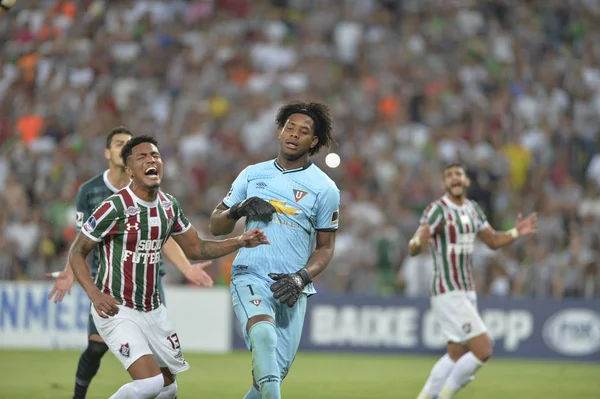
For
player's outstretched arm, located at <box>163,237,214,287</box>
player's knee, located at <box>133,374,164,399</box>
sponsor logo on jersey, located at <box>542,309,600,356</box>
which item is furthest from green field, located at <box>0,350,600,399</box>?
player's knee, located at <box>133,374,164,399</box>

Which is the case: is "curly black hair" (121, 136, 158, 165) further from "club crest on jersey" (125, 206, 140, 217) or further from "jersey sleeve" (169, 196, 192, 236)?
"jersey sleeve" (169, 196, 192, 236)

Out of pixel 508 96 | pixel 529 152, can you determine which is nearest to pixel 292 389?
pixel 529 152

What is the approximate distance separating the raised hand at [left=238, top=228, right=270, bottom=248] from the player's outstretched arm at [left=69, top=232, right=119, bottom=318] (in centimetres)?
112

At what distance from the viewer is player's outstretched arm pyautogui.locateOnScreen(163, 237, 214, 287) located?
8.95 m

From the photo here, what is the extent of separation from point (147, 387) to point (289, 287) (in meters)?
1.28

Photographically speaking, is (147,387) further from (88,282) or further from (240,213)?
(240,213)

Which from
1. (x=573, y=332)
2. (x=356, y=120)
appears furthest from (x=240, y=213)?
(x=356, y=120)

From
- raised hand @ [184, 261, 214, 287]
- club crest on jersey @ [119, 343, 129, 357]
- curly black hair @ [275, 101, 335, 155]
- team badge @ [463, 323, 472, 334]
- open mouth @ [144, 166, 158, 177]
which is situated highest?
curly black hair @ [275, 101, 335, 155]

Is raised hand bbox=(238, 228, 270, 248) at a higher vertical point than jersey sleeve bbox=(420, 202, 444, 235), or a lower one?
lower

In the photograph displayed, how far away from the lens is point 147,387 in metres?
7.65

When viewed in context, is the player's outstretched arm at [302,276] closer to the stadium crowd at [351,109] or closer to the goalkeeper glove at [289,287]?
the goalkeeper glove at [289,287]

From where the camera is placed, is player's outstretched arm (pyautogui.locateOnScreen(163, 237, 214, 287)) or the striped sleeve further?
player's outstretched arm (pyautogui.locateOnScreen(163, 237, 214, 287))

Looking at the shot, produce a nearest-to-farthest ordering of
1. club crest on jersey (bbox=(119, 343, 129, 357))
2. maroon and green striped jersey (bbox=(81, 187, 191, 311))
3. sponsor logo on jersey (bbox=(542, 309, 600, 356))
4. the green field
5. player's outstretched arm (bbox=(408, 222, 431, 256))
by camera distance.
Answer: club crest on jersey (bbox=(119, 343, 129, 357)) → maroon and green striped jersey (bbox=(81, 187, 191, 311)) → player's outstretched arm (bbox=(408, 222, 431, 256)) → the green field → sponsor logo on jersey (bbox=(542, 309, 600, 356))

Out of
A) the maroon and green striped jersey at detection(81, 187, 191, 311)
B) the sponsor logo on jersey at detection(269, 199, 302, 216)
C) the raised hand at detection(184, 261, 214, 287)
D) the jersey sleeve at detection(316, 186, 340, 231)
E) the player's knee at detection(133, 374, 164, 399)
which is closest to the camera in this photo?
the player's knee at detection(133, 374, 164, 399)
